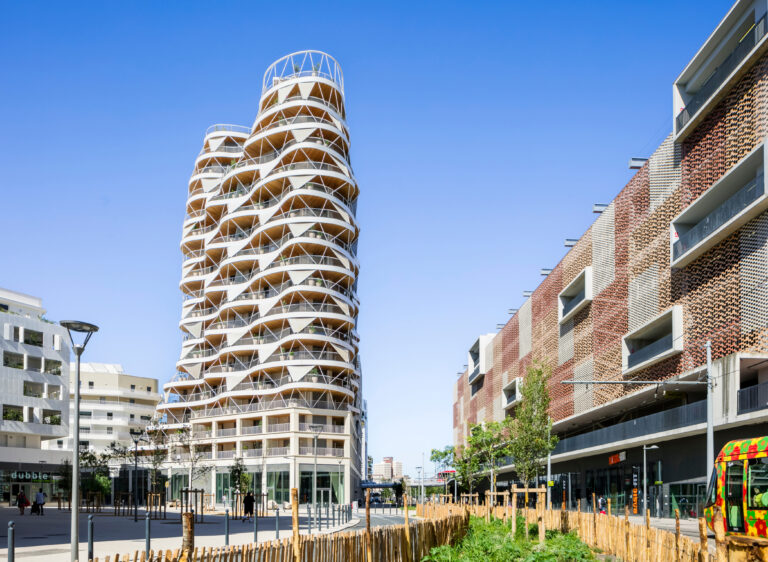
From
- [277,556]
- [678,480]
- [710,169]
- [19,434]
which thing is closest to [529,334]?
[678,480]

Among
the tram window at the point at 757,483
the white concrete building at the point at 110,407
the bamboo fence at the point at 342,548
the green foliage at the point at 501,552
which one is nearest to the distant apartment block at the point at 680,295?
the tram window at the point at 757,483

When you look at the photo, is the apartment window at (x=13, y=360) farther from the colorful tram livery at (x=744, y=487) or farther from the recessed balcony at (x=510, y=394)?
the colorful tram livery at (x=744, y=487)

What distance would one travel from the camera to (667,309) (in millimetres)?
43656

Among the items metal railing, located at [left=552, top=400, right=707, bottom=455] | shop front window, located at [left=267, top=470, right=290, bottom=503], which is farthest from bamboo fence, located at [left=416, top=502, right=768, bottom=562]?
shop front window, located at [left=267, top=470, right=290, bottom=503]

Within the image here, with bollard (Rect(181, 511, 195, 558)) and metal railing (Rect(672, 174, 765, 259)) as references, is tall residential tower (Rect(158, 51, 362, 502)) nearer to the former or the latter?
metal railing (Rect(672, 174, 765, 259))

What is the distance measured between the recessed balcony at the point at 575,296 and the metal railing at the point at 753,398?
20.9 metres

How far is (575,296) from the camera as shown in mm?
63812

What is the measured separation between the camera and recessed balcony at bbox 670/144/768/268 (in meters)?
35.0

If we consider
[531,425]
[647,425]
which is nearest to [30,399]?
[531,425]

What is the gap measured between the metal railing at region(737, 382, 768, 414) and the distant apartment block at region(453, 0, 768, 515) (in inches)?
3.2

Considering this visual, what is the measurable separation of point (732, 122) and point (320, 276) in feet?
156

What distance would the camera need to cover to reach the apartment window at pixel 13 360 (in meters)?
72.1

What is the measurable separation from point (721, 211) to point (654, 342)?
11.1 m

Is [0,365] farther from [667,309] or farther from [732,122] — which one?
[732,122]
